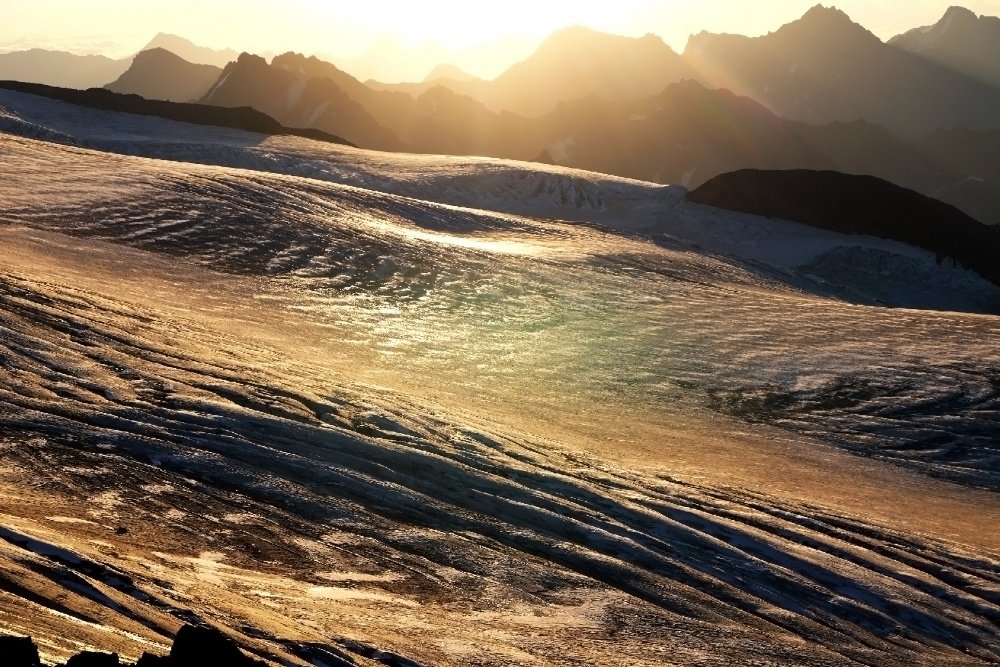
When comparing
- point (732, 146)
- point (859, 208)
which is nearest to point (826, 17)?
point (732, 146)

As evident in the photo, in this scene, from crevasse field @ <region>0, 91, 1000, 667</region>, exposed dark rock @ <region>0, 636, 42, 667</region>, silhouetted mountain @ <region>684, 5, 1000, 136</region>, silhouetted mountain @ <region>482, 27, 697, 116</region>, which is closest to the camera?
exposed dark rock @ <region>0, 636, 42, 667</region>

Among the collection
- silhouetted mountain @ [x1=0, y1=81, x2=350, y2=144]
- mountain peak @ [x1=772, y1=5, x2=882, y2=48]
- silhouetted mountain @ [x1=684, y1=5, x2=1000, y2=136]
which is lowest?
silhouetted mountain @ [x1=0, y1=81, x2=350, y2=144]

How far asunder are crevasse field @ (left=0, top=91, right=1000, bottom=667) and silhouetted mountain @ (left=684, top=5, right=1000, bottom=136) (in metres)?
167

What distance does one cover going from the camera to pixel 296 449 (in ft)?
39.0

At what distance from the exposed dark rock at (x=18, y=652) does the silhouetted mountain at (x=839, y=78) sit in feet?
629

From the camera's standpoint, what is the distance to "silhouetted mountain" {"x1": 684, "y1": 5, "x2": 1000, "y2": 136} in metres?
191

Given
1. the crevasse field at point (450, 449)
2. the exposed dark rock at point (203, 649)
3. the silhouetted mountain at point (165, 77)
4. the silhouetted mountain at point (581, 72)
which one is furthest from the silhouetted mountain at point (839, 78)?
the exposed dark rock at point (203, 649)

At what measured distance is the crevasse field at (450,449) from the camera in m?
8.71

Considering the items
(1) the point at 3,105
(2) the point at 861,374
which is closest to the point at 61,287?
(2) the point at 861,374

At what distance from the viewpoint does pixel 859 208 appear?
6606 cm

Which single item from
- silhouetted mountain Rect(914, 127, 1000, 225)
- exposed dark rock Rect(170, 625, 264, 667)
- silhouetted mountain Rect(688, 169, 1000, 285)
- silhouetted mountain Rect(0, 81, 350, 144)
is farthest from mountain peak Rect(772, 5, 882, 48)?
exposed dark rock Rect(170, 625, 264, 667)

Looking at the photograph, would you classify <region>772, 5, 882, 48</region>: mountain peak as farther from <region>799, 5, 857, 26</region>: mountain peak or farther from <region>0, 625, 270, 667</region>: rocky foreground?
<region>0, 625, 270, 667</region>: rocky foreground

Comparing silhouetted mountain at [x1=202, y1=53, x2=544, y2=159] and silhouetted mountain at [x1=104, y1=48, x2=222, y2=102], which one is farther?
silhouetted mountain at [x1=104, y1=48, x2=222, y2=102]

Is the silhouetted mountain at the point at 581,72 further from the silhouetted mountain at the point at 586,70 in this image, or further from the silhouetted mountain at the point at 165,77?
the silhouetted mountain at the point at 165,77
